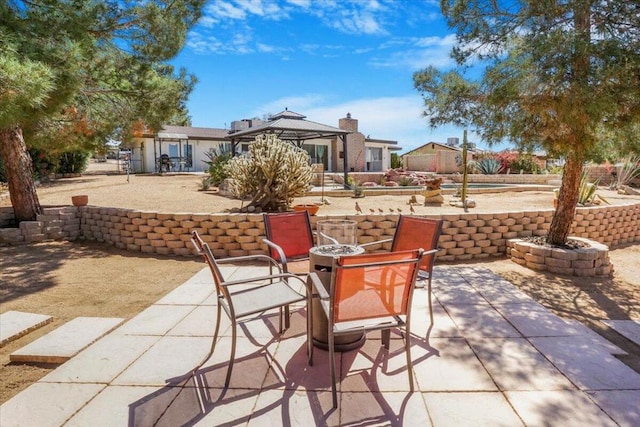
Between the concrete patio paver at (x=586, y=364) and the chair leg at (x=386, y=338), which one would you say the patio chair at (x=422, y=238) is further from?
the concrete patio paver at (x=586, y=364)

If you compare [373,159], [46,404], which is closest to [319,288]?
[46,404]

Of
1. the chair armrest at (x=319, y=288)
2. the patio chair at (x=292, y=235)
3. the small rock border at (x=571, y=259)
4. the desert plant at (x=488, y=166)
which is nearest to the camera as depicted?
the chair armrest at (x=319, y=288)

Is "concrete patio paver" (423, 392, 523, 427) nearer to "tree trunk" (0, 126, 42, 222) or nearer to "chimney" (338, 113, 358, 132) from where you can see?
"tree trunk" (0, 126, 42, 222)

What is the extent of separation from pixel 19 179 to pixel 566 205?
1004cm

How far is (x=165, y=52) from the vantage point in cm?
755

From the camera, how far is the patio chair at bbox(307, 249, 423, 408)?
219 cm

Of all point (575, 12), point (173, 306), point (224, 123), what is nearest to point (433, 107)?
point (575, 12)

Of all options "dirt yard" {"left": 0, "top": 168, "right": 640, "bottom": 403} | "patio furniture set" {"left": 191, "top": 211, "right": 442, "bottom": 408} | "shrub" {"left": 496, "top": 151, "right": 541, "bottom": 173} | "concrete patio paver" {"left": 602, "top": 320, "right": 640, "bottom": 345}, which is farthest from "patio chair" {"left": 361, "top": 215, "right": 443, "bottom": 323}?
"shrub" {"left": 496, "top": 151, "right": 541, "bottom": 173}

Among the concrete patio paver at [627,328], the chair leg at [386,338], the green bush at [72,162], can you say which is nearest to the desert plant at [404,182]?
the concrete patio paver at [627,328]

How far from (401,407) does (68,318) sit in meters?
3.37

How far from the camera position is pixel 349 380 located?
247cm

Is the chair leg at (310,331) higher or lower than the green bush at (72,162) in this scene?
lower

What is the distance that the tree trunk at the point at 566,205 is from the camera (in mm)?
5613

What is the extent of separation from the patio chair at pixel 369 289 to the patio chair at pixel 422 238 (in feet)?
3.12
